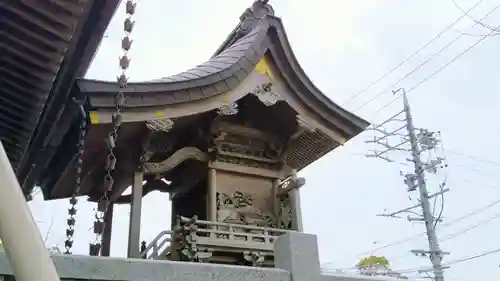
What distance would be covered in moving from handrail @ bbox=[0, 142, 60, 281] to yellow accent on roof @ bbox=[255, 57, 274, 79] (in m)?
6.38

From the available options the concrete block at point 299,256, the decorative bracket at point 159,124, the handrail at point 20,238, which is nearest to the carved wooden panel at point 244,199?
the decorative bracket at point 159,124

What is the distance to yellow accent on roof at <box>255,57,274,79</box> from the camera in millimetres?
7679

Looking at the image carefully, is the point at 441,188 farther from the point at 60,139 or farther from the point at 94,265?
the point at 94,265

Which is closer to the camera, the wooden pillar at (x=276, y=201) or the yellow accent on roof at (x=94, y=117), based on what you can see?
the yellow accent on roof at (x=94, y=117)

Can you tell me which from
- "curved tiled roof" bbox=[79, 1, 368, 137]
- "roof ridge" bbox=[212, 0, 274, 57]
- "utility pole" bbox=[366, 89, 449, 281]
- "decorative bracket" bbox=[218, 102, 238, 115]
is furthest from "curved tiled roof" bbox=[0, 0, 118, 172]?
"utility pole" bbox=[366, 89, 449, 281]

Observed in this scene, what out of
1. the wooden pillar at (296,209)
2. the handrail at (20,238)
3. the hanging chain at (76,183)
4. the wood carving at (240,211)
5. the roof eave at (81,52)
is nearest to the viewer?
the handrail at (20,238)

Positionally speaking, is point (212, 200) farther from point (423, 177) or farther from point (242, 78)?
point (423, 177)

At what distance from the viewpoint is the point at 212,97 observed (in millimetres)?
7203

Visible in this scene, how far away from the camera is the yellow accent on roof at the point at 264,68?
768 centimetres

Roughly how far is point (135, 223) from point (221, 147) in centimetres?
183

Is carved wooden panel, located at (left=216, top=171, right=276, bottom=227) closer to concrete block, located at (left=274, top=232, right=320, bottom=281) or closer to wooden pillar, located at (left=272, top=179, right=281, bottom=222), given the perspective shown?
wooden pillar, located at (left=272, top=179, right=281, bottom=222)

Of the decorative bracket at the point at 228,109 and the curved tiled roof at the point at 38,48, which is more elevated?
the decorative bracket at the point at 228,109

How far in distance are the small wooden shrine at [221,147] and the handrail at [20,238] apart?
493 centimetres

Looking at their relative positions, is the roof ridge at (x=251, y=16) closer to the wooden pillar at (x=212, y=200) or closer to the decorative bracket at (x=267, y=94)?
the decorative bracket at (x=267, y=94)
